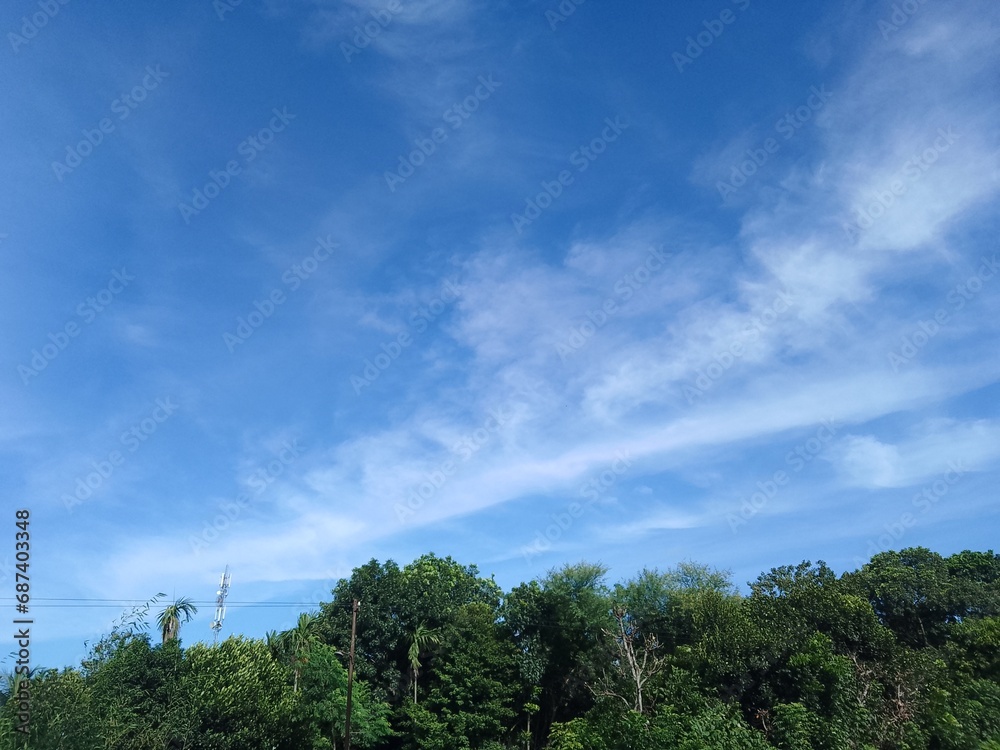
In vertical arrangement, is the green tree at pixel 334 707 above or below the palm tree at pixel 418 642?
below

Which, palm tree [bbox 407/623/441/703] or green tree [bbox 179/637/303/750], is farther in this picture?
palm tree [bbox 407/623/441/703]

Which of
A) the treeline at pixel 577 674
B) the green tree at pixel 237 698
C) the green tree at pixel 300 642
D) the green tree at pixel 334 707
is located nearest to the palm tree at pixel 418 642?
the treeline at pixel 577 674

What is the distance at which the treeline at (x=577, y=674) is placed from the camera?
27047mm

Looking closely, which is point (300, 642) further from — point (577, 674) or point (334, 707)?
point (577, 674)

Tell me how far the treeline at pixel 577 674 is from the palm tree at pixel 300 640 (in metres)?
0.13

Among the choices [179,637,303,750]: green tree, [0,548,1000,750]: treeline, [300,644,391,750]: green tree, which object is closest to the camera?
[0,548,1000,750]: treeline

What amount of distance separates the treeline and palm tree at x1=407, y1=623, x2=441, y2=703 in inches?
4.4

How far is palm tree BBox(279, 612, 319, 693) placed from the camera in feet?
138

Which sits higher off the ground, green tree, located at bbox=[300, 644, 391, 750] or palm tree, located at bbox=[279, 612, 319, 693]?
palm tree, located at bbox=[279, 612, 319, 693]

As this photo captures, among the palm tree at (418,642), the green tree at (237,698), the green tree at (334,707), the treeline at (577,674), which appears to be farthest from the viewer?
the palm tree at (418,642)

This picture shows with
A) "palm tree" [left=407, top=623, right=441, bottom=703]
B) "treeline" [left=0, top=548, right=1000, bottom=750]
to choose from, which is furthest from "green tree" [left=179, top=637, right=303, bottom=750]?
"palm tree" [left=407, top=623, right=441, bottom=703]

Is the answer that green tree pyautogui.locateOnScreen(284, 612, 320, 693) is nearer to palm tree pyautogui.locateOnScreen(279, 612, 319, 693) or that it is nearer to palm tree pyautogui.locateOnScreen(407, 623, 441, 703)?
palm tree pyautogui.locateOnScreen(279, 612, 319, 693)

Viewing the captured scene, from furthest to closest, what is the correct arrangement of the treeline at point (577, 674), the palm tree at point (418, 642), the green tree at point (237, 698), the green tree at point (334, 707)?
the palm tree at point (418, 642) → the green tree at point (334, 707) → the green tree at point (237, 698) → the treeline at point (577, 674)

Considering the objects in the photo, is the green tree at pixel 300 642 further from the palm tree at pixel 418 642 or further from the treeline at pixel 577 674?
the palm tree at pixel 418 642
